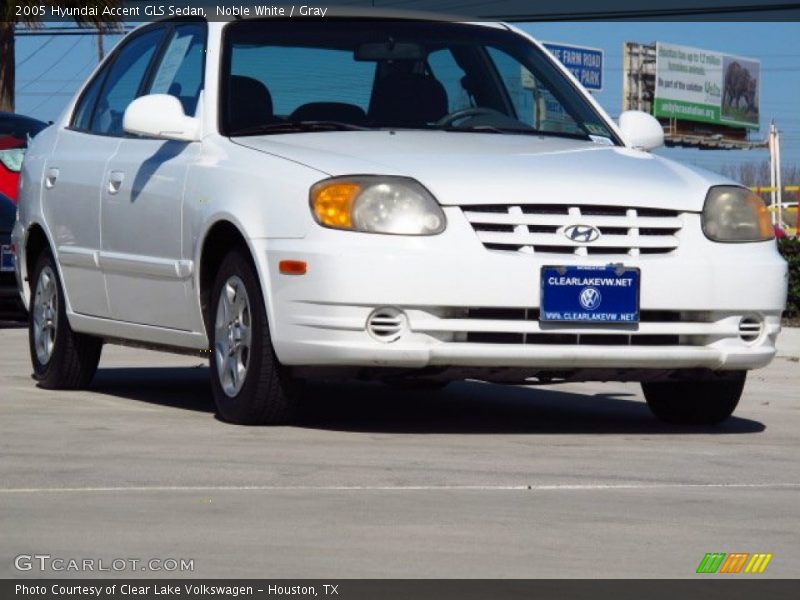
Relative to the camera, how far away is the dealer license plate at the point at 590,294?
7.30m

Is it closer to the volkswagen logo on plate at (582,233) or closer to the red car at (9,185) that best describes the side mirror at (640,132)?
the volkswagen logo on plate at (582,233)

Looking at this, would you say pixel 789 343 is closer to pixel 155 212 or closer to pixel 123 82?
pixel 123 82

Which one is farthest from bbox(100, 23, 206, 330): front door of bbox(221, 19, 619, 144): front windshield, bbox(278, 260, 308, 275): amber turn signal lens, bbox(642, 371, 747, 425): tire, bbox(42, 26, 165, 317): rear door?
bbox(642, 371, 747, 425): tire

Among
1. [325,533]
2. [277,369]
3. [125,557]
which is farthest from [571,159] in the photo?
[125,557]

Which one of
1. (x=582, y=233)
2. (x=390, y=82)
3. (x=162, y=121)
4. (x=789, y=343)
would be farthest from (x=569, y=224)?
(x=789, y=343)

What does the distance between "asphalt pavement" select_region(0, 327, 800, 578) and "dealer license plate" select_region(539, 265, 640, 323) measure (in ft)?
1.51

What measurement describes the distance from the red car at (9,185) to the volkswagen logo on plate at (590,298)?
5.80m

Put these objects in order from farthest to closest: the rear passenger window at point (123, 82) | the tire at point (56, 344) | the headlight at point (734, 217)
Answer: the tire at point (56, 344) → the rear passenger window at point (123, 82) → the headlight at point (734, 217)

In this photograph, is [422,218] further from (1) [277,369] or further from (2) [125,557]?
(2) [125,557]

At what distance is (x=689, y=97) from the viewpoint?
110500mm

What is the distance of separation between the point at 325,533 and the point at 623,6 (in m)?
40.2

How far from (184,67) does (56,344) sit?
1.55 meters

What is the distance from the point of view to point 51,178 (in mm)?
9500

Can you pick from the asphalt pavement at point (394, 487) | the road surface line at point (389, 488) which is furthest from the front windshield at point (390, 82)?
the road surface line at point (389, 488)
